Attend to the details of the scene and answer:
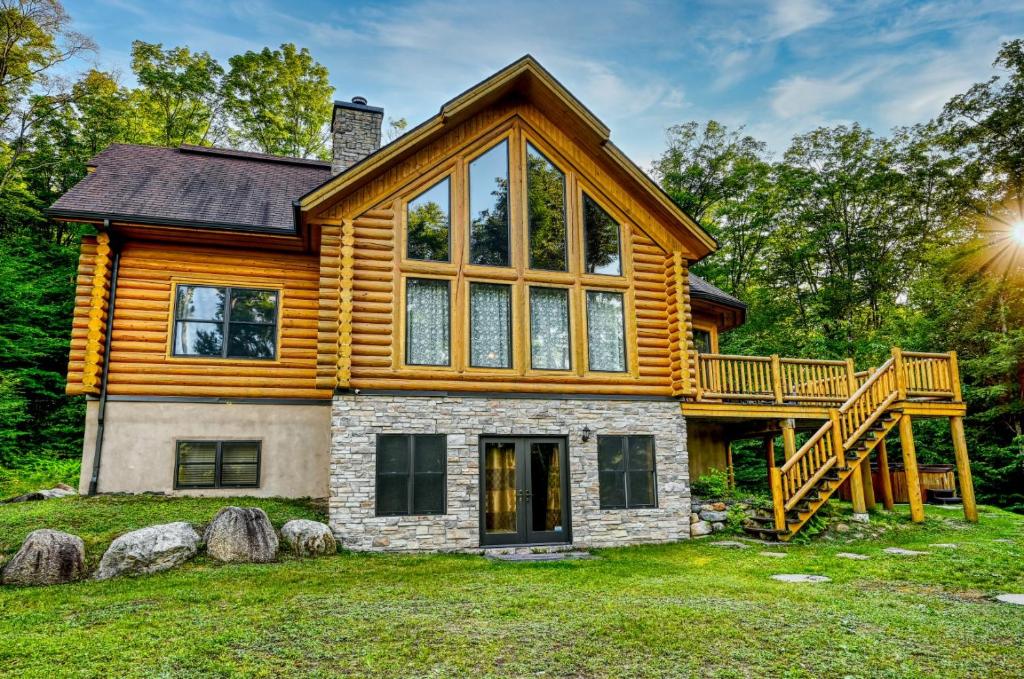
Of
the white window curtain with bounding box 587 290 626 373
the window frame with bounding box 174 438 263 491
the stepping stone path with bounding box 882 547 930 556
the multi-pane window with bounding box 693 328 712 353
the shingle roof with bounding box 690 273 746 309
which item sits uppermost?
the shingle roof with bounding box 690 273 746 309

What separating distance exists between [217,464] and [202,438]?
21.4 inches

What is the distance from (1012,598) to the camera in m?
6.71

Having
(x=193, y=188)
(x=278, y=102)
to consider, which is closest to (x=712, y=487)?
(x=193, y=188)

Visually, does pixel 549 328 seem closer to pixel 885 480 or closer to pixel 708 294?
pixel 708 294

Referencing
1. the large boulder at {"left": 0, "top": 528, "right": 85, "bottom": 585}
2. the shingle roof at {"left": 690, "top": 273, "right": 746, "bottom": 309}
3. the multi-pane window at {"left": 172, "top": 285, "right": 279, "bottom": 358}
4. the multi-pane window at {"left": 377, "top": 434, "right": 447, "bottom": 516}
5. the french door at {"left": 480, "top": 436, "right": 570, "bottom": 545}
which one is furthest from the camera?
the shingle roof at {"left": 690, "top": 273, "right": 746, "bottom": 309}

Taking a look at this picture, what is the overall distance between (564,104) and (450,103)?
218 centimetres

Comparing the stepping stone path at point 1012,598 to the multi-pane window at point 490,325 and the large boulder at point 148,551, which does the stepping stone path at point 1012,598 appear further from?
the large boulder at point 148,551

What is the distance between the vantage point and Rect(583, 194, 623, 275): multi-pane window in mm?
12016

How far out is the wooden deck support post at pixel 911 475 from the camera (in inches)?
484

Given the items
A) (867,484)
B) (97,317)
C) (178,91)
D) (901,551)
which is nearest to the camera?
(901,551)

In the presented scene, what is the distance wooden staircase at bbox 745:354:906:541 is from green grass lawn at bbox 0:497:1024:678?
1792 millimetres

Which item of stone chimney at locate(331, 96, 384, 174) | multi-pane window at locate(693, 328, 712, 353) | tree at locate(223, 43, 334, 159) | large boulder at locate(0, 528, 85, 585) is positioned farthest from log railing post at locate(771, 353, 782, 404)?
tree at locate(223, 43, 334, 159)

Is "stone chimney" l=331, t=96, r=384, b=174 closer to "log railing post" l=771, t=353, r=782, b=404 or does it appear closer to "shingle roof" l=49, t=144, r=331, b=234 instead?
"shingle roof" l=49, t=144, r=331, b=234

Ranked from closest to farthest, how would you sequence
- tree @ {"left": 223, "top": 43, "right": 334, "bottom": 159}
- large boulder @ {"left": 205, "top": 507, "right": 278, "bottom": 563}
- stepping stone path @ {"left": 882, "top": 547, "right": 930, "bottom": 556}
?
1. large boulder @ {"left": 205, "top": 507, "right": 278, "bottom": 563}
2. stepping stone path @ {"left": 882, "top": 547, "right": 930, "bottom": 556}
3. tree @ {"left": 223, "top": 43, "right": 334, "bottom": 159}
